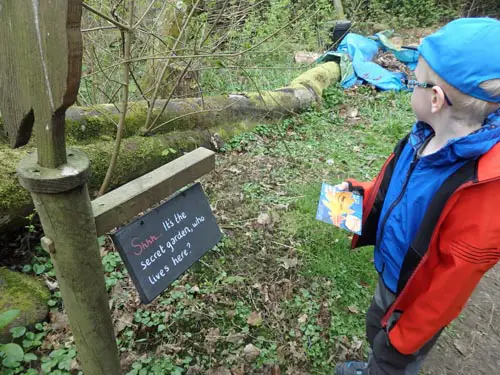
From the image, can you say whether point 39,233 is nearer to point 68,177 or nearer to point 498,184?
point 68,177

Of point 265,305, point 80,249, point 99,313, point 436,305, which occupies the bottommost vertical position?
point 265,305

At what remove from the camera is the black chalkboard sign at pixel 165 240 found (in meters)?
1.33

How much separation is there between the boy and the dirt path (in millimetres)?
912

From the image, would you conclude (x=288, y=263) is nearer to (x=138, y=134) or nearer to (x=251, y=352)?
(x=251, y=352)

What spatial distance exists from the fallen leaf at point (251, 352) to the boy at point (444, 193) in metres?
0.79

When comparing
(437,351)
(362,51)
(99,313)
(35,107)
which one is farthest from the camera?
(362,51)

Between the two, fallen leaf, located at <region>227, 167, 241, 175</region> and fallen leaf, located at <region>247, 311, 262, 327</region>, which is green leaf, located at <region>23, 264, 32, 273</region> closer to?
fallen leaf, located at <region>247, 311, 262, 327</region>

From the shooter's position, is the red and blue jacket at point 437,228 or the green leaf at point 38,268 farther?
the green leaf at point 38,268

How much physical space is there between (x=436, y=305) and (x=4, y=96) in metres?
1.65

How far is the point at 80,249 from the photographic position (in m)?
1.17

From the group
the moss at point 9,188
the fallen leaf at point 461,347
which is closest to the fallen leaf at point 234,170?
the moss at point 9,188

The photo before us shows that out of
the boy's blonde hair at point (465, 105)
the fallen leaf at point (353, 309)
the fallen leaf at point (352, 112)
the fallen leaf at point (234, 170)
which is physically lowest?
the fallen leaf at point (353, 309)

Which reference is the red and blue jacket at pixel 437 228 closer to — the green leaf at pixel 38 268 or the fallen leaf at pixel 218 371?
the fallen leaf at pixel 218 371

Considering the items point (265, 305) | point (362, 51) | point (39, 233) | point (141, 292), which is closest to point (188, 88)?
point (39, 233)
